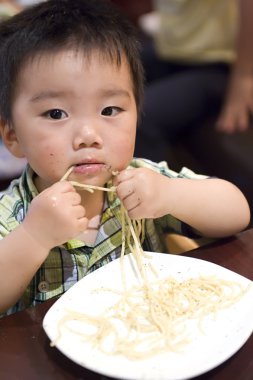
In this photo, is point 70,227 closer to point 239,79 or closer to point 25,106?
point 25,106

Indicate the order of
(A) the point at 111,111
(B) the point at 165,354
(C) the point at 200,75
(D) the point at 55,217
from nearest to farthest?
(B) the point at 165,354 → (D) the point at 55,217 → (A) the point at 111,111 → (C) the point at 200,75

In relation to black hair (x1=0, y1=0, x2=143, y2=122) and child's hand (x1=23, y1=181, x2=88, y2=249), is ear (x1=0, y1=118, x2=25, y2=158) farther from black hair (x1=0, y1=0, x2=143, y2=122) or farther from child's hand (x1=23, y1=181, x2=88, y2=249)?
A: child's hand (x1=23, y1=181, x2=88, y2=249)

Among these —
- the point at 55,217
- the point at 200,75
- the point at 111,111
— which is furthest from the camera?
the point at 200,75

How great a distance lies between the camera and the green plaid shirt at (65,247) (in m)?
0.91

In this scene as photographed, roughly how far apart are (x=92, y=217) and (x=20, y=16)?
38 cm

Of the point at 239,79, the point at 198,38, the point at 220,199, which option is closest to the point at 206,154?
the point at 239,79

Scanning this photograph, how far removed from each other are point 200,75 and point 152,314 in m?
1.48

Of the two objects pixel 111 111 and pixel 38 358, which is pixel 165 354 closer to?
pixel 38 358

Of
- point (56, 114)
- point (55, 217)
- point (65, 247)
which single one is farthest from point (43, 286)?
point (56, 114)

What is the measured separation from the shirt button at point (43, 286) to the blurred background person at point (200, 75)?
1.01 metres

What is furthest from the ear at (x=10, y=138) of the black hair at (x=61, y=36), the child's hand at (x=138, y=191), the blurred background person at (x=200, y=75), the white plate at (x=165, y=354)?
the blurred background person at (x=200, y=75)

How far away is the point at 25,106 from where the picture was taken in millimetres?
867

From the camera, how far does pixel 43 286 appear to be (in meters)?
0.91

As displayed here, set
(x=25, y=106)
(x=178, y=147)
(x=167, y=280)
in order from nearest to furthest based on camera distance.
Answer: (x=167, y=280), (x=25, y=106), (x=178, y=147)
